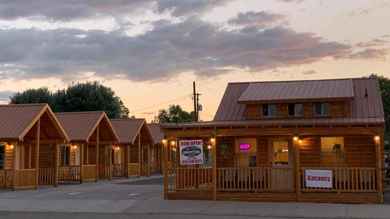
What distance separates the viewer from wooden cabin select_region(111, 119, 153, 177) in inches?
1861

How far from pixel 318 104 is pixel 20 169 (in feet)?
52.2

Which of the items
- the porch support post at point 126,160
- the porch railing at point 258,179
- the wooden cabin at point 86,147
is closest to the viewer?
the porch railing at point 258,179

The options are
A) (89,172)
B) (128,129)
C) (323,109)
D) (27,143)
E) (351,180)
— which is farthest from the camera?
(128,129)

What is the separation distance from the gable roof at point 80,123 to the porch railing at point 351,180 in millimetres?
18479

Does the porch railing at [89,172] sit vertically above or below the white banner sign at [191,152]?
below

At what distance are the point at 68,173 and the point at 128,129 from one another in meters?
9.93

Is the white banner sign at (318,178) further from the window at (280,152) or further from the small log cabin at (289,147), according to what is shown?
the window at (280,152)

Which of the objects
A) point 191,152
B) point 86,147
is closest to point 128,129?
point 86,147

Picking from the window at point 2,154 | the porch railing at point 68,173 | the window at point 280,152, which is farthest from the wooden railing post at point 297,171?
the porch railing at point 68,173

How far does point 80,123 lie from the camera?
Result: 133 feet

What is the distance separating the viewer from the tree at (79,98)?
237ft

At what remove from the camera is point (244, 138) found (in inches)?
1100

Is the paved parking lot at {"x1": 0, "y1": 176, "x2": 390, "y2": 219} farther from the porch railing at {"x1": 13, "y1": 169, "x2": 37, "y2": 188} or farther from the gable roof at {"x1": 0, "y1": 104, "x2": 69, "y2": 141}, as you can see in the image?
the gable roof at {"x1": 0, "y1": 104, "x2": 69, "y2": 141}

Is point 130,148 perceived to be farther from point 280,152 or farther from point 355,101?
point 355,101
